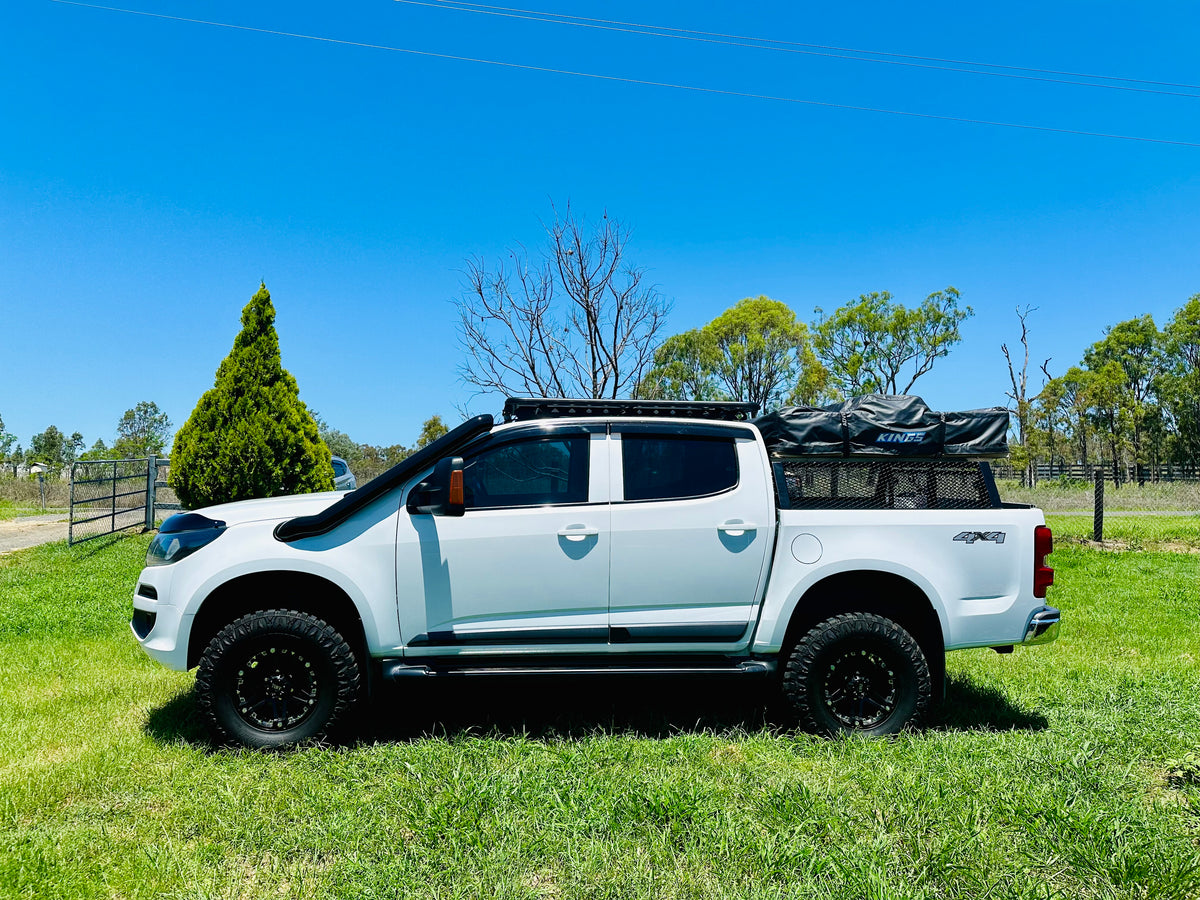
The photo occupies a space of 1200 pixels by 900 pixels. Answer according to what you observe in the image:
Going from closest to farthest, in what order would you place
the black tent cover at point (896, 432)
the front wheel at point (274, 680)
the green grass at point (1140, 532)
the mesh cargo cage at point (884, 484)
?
the front wheel at point (274, 680), the black tent cover at point (896, 432), the mesh cargo cage at point (884, 484), the green grass at point (1140, 532)

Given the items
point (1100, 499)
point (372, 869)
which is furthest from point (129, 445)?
point (372, 869)

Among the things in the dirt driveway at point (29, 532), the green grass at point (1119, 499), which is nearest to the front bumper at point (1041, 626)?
the dirt driveway at point (29, 532)

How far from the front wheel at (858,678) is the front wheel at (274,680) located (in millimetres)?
2383

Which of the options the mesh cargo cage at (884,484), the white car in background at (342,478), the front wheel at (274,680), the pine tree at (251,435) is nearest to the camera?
the front wheel at (274,680)

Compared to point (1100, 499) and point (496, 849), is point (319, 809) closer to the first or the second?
point (496, 849)

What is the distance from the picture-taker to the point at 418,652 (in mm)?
4340

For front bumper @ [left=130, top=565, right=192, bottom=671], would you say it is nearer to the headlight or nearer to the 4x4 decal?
the headlight

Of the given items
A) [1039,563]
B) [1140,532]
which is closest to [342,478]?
[1039,563]

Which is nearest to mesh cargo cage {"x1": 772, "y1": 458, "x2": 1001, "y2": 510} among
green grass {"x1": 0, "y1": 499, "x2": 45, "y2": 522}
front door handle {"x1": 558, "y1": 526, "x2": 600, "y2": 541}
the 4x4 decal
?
the 4x4 decal

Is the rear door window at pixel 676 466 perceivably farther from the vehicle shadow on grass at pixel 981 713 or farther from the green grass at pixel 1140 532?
the green grass at pixel 1140 532

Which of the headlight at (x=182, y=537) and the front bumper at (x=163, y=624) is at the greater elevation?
the headlight at (x=182, y=537)

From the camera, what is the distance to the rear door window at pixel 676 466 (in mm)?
4574

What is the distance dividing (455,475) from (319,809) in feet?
5.35

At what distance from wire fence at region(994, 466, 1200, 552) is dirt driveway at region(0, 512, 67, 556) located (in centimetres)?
1883
